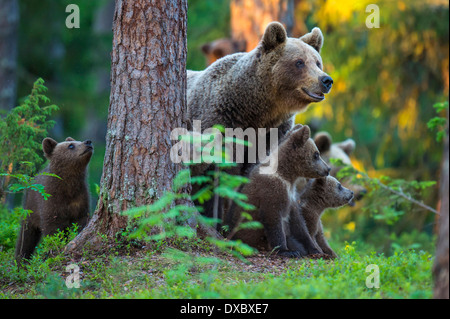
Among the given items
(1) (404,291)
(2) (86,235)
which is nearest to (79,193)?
(2) (86,235)

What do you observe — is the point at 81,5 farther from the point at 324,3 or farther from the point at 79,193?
the point at 79,193

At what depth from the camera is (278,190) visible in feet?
22.7

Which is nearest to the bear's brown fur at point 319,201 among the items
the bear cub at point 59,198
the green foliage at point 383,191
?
the green foliage at point 383,191

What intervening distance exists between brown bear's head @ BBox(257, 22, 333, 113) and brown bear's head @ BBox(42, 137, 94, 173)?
2435mm

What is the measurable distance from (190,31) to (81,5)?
A: 5.55 meters

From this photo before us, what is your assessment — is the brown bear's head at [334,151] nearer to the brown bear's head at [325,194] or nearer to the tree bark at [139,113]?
the brown bear's head at [325,194]

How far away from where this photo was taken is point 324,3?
15172mm

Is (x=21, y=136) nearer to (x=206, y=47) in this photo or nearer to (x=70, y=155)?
(x=70, y=155)

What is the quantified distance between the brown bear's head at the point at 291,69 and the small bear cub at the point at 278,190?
0.42 meters

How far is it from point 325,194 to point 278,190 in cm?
91

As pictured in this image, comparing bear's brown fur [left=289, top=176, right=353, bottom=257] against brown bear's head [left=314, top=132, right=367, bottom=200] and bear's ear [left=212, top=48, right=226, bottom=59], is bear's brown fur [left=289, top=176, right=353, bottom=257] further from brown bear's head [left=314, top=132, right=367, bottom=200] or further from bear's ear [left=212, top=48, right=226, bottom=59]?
bear's ear [left=212, top=48, right=226, bottom=59]

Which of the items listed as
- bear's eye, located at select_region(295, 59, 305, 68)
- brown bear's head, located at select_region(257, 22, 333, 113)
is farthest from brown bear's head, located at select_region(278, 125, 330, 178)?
bear's eye, located at select_region(295, 59, 305, 68)

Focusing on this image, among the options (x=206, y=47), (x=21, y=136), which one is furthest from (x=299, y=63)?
(x=206, y=47)

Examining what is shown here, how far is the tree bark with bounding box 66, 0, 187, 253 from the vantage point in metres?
6.17
